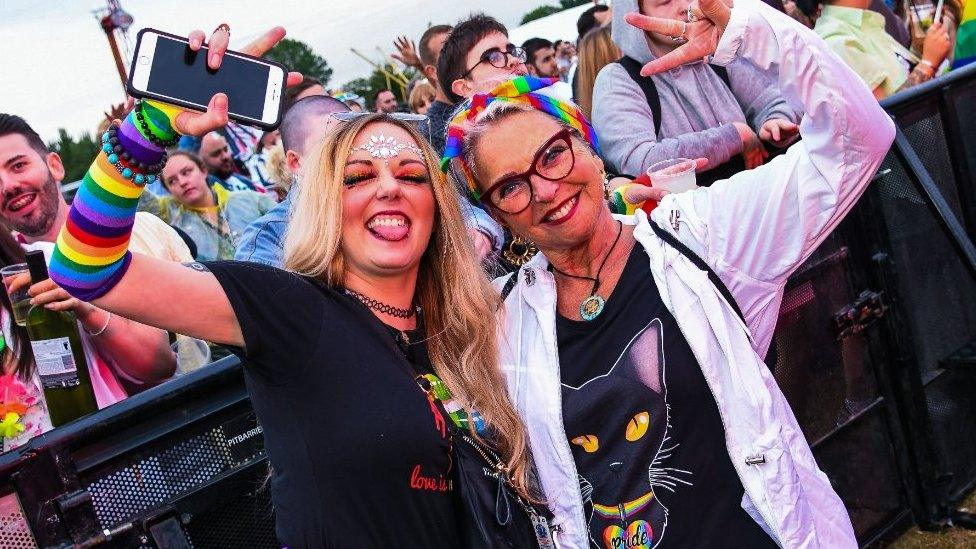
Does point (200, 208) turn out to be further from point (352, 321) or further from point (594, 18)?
point (352, 321)

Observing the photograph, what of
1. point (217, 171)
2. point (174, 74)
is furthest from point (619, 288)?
point (217, 171)

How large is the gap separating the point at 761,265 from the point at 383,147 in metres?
1.02

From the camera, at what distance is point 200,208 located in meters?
6.78

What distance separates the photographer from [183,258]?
4.04 metres

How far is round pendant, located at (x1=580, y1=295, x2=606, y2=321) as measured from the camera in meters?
2.34

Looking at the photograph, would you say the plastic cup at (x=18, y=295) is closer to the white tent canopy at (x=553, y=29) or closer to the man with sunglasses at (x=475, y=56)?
the man with sunglasses at (x=475, y=56)

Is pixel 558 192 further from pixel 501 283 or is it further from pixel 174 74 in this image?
pixel 174 74

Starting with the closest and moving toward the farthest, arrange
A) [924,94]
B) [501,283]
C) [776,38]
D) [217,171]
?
[776,38], [501,283], [924,94], [217,171]

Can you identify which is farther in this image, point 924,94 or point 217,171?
point 217,171

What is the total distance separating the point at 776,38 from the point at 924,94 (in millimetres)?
2301

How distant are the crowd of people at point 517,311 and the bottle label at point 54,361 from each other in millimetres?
93

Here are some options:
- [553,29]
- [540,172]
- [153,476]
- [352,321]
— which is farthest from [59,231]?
[553,29]

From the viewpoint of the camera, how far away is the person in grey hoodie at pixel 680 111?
3477 millimetres

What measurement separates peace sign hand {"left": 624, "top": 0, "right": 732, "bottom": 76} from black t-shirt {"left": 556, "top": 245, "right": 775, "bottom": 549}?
23.7 inches
